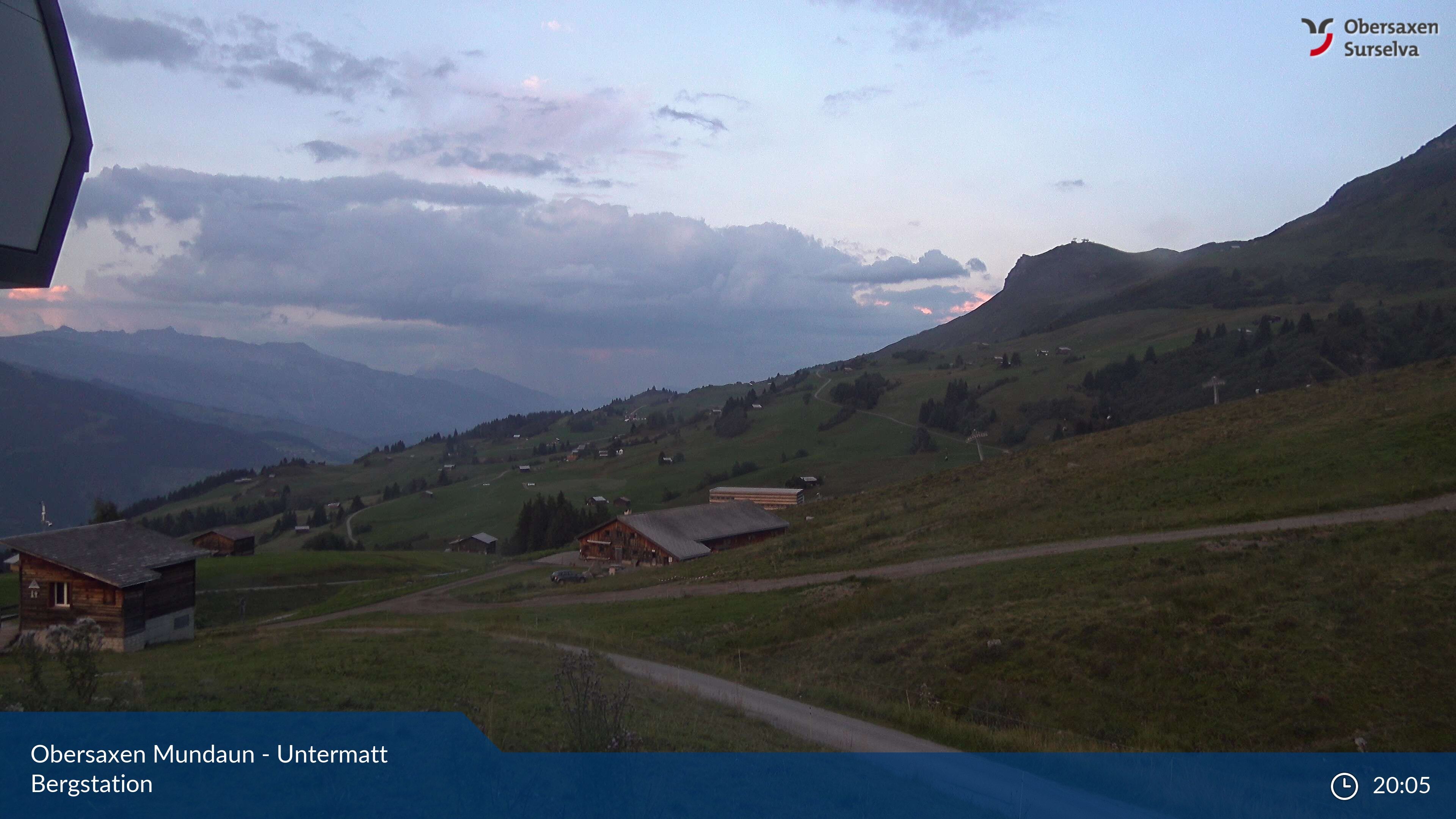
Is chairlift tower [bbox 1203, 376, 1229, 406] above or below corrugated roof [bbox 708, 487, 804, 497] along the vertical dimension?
above

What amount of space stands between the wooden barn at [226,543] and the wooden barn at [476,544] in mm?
23348

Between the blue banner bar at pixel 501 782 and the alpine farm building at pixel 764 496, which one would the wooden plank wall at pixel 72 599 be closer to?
the blue banner bar at pixel 501 782

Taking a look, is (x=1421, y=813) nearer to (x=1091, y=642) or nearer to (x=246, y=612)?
(x=1091, y=642)

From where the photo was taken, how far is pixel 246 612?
47.9m

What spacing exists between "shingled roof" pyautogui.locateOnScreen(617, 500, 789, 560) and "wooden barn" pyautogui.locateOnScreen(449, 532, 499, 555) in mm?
39099

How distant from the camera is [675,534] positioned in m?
60.0

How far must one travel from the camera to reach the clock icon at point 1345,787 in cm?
1195

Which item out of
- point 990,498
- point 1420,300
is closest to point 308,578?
point 990,498

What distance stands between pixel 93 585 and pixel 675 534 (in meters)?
36.9

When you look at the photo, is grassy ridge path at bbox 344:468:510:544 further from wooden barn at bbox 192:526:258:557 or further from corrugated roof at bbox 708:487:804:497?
corrugated roof at bbox 708:487:804:497

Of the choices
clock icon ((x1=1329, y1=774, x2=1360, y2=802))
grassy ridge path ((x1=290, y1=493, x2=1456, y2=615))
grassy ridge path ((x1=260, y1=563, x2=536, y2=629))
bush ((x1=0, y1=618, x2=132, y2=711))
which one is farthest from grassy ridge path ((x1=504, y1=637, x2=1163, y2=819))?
grassy ridge path ((x1=260, y1=563, x2=536, y2=629))

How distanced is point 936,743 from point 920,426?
118m

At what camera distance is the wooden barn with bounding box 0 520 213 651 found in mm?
27609

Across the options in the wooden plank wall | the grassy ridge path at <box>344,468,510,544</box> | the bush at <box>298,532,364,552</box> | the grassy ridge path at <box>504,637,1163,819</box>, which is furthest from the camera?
the grassy ridge path at <box>344,468,510,544</box>
